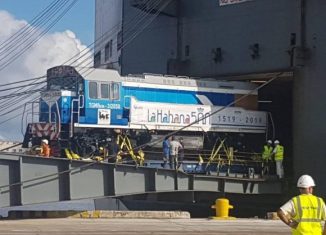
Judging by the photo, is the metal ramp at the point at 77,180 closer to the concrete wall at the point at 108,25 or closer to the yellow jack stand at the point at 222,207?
the yellow jack stand at the point at 222,207

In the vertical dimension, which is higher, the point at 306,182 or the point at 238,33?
the point at 238,33

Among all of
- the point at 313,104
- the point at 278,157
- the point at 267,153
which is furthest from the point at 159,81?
the point at 313,104

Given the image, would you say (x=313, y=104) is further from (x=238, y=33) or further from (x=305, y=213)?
(x=305, y=213)

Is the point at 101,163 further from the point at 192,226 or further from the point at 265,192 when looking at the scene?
the point at 265,192

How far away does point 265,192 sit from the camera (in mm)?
30891

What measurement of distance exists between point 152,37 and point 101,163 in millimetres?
17274

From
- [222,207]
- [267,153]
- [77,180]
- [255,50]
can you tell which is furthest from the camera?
[255,50]

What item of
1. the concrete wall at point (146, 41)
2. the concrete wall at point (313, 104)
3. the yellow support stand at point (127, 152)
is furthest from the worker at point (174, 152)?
the concrete wall at point (146, 41)

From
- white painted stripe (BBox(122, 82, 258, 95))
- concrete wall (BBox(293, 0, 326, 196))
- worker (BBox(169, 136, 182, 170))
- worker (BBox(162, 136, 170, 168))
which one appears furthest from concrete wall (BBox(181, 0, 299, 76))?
worker (BBox(162, 136, 170, 168))

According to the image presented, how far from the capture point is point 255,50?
110 ft

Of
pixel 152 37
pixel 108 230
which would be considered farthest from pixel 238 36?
pixel 108 230

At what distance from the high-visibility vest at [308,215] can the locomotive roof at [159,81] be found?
1971cm

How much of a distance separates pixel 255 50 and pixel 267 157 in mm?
5993

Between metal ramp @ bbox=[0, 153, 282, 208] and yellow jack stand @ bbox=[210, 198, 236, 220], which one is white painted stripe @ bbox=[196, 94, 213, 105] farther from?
yellow jack stand @ bbox=[210, 198, 236, 220]
